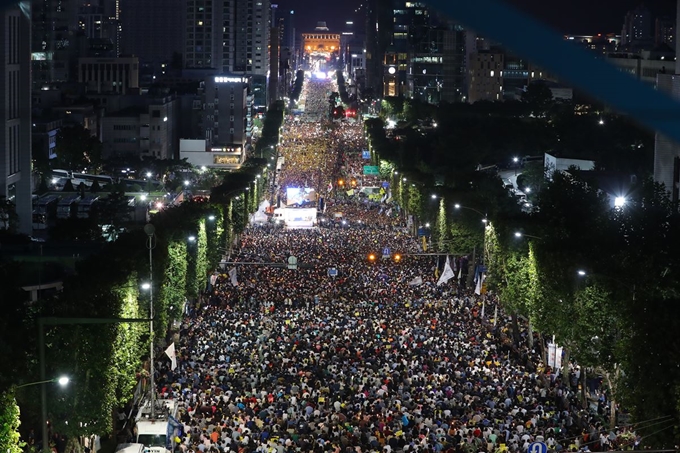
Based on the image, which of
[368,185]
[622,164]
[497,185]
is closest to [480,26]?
[497,185]

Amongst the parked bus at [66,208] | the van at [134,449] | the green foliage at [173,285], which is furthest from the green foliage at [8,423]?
the parked bus at [66,208]

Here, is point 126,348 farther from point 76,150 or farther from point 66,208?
point 76,150

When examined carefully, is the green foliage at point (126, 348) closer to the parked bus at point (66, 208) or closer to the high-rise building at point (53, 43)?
the parked bus at point (66, 208)

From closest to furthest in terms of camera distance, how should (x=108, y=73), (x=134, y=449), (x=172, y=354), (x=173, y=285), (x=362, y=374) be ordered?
(x=134, y=449) → (x=362, y=374) → (x=172, y=354) → (x=173, y=285) → (x=108, y=73)

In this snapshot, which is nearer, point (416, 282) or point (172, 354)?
point (172, 354)

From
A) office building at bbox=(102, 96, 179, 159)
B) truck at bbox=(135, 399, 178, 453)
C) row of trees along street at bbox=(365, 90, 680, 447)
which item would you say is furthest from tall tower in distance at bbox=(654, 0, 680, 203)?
office building at bbox=(102, 96, 179, 159)

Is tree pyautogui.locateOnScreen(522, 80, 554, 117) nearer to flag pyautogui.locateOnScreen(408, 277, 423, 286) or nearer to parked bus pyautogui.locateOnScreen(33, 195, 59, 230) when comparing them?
parked bus pyautogui.locateOnScreen(33, 195, 59, 230)

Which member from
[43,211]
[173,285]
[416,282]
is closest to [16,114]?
[43,211]
